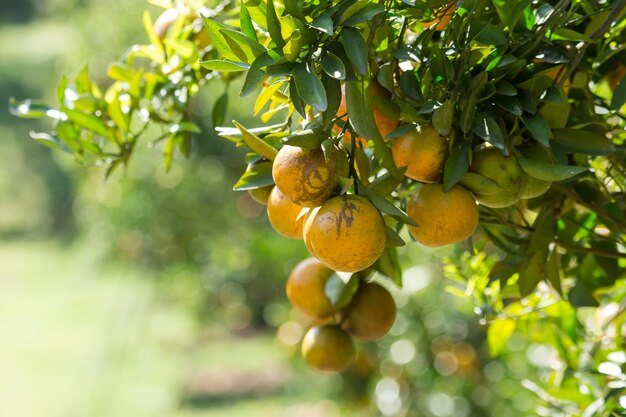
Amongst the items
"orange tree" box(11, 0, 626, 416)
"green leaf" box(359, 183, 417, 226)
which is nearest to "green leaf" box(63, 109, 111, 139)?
"orange tree" box(11, 0, 626, 416)

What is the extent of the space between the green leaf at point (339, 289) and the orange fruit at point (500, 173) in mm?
169

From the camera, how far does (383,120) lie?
0.49 metres

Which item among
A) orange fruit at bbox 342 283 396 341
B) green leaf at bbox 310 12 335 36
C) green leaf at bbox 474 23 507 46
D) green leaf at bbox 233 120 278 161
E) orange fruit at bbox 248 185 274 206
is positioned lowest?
orange fruit at bbox 342 283 396 341

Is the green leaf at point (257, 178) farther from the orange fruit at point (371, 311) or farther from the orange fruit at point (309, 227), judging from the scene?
the orange fruit at point (371, 311)

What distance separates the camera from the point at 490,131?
0.45 m

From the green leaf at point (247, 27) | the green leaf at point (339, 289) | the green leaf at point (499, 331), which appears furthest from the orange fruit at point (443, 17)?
the green leaf at point (499, 331)

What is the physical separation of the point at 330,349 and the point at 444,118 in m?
0.28

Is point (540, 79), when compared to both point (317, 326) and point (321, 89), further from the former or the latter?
Result: point (317, 326)

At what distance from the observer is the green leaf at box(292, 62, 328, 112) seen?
1.37 ft

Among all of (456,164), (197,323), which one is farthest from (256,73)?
(197,323)

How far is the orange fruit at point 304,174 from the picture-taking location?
45 cm

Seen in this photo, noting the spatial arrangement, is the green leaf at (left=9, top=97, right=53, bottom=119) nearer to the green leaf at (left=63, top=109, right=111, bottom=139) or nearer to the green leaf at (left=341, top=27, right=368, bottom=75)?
the green leaf at (left=63, top=109, right=111, bottom=139)

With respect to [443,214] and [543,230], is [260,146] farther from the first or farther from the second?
[543,230]

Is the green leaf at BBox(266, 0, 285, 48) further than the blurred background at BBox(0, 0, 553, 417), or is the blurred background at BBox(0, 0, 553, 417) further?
the blurred background at BBox(0, 0, 553, 417)
